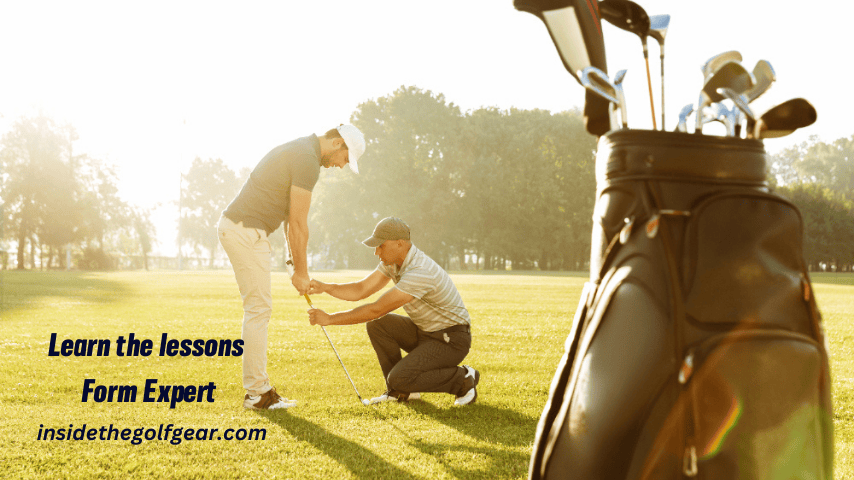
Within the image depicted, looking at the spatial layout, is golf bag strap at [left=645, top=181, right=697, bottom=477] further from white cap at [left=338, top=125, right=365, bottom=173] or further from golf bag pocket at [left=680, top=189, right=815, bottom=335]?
white cap at [left=338, top=125, right=365, bottom=173]

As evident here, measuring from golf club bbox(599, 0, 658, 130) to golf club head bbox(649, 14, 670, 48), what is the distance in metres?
0.01

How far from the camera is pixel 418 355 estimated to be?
545 centimetres

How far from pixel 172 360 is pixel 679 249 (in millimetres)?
7228

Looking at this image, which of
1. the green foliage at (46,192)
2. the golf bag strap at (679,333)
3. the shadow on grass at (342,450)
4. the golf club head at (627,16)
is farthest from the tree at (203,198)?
the golf bag strap at (679,333)

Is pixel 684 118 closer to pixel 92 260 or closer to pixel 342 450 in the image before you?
pixel 342 450

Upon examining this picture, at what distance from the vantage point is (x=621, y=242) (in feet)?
5.32

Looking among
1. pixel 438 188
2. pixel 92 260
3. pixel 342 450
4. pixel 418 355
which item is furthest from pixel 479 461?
pixel 92 260

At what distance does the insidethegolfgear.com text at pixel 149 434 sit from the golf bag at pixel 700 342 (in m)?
3.29

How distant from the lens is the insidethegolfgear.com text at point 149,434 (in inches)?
170

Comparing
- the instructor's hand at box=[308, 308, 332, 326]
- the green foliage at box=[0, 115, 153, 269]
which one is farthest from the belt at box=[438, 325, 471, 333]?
the green foliage at box=[0, 115, 153, 269]

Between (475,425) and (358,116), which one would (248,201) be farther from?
(358,116)

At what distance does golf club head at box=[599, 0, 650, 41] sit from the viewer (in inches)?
74.6

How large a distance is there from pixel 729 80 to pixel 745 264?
0.58 metres

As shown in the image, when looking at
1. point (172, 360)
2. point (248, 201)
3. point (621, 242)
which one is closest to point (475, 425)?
point (248, 201)
